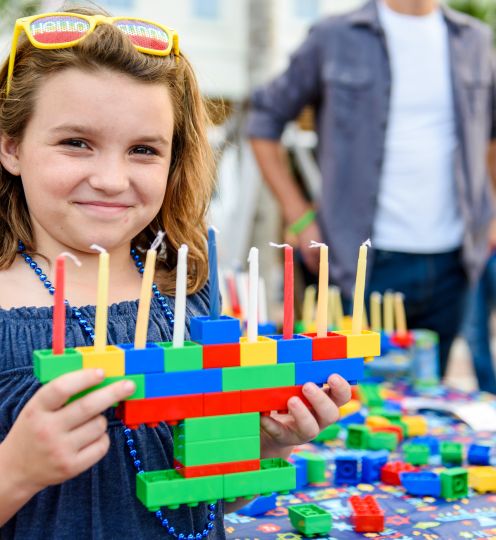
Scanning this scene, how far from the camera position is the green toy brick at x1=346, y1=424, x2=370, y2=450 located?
187cm

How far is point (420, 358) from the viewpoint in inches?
103

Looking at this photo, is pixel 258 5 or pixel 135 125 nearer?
pixel 135 125

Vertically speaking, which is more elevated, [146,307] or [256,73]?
[256,73]

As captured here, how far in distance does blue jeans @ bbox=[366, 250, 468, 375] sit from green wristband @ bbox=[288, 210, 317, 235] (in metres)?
0.32

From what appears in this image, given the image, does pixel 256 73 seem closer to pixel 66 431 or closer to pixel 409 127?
pixel 409 127

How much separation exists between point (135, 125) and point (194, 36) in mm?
10944

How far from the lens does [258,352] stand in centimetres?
107

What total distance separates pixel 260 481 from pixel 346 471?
63 cm

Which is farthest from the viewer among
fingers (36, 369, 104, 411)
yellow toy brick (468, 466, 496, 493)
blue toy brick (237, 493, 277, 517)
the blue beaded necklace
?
yellow toy brick (468, 466, 496, 493)

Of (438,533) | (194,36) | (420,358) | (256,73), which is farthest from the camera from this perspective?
(194,36)

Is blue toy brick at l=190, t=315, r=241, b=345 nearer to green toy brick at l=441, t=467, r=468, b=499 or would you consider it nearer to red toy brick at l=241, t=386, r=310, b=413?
red toy brick at l=241, t=386, r=310, b=413

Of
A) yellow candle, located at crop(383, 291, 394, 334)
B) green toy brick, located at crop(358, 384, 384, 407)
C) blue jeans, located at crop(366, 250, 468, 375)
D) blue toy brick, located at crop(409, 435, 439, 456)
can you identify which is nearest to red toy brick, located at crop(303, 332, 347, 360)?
blue toy brick, located at crop(409, 435, 439, 456)

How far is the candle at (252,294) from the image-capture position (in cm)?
104

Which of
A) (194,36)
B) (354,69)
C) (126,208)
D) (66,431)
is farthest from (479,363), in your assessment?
(194,36)
